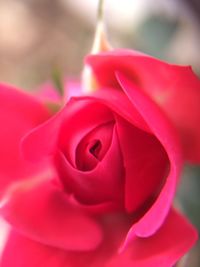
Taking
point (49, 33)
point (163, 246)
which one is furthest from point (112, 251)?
point (49, 33)

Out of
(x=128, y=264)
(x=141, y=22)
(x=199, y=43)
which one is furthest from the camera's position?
(x=141, y=22)

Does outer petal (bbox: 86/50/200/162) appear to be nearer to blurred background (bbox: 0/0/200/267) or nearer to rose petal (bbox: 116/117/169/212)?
rose petal (bbox: 116/117/169/212)

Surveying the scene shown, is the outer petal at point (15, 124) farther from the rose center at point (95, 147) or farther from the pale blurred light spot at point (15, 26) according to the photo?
the pale blurred light spot at point (15, 26)

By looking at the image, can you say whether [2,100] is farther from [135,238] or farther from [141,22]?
[141,22]

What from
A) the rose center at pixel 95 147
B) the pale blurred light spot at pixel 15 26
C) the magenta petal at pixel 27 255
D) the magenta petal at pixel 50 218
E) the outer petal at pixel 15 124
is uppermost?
the rose center at pixel 95 147

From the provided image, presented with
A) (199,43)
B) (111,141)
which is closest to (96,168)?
(111,141)

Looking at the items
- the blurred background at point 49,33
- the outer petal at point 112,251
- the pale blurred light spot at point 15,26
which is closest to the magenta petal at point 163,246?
the outer petal at point 112,251

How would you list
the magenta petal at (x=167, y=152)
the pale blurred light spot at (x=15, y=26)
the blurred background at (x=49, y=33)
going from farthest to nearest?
the pale blurred light spot at (x=15, y=26), the blurred background at (x=49, y=33), the magenta petal at (x=167, y=152)

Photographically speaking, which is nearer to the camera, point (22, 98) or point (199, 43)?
point (22, 98)
